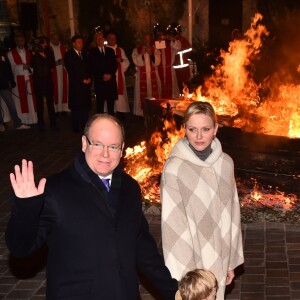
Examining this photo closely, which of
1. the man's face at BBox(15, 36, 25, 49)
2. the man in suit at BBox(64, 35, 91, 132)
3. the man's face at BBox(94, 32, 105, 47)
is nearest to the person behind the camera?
the man in suit at BBox(64, 35, 91, 132)

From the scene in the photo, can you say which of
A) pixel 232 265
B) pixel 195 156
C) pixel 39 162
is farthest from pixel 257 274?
pixel 39 162

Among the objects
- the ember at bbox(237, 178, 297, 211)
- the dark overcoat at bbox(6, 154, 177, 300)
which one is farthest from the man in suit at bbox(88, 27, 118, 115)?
the dark overcoat at bbox(6, 154, 177, 300)

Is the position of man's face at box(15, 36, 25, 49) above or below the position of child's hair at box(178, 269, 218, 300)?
above

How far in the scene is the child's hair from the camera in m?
3.43

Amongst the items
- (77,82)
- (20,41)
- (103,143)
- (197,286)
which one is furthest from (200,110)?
(20,41)

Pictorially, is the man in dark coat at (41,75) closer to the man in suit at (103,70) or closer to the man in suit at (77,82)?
the man in suit at (77,82)

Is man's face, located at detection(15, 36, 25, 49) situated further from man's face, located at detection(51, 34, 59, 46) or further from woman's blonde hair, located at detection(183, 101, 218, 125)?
woman's blonde hair, located at detection(183, 101, 218, 125)

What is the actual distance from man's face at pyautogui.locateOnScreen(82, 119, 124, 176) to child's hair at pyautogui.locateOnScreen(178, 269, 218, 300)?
2.31 feet

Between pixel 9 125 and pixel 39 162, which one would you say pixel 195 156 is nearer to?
pixel 39 162

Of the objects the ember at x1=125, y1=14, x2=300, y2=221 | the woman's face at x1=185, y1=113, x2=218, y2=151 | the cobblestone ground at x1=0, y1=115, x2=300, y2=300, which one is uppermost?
the woman's face at x1=185, y1=113, x2=218, y2=151

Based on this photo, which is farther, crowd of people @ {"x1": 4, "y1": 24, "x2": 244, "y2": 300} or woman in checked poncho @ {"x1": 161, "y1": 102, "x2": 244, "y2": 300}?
woman in checked poncho @ {"x1": 161, "y1": 102, "x2": 244, "y2": 300}

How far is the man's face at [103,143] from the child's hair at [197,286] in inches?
27.7

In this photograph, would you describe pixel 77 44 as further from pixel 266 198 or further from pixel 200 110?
pixel 200 110

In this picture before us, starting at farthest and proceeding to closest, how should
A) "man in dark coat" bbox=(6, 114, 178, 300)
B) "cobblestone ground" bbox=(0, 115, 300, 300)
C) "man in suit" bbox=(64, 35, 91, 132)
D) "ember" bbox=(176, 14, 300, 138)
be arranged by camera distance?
"man in suit" bbox=(64, 35, 91, 132) < "ember" bbox=(176, 14, 300, 138) < "cobblestone ground" bbox=(0, 115, 300, 300) < "man in dark coat" bbox=(6, 114, 178, 300)
